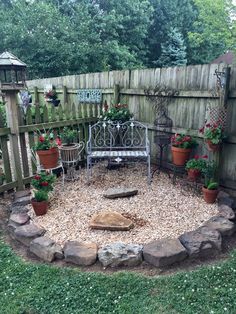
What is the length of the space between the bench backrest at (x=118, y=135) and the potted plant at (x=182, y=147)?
80cm

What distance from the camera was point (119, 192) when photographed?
3.57 metres

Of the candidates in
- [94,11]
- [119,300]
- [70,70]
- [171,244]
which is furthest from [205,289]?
[94,11]

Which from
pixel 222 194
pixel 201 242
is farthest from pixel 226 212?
pixel 201 242

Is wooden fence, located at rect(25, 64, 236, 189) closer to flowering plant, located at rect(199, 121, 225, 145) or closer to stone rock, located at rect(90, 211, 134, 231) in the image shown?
flowering plant, located at rect(199, 121, 225, 145)

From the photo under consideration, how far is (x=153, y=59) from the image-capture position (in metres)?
18.6

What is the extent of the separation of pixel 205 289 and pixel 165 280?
304mm

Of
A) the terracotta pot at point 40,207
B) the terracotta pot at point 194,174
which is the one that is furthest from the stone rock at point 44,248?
the terracotta pot at point 194,174

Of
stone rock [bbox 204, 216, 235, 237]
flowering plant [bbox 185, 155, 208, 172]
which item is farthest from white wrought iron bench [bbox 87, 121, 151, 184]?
stone rock [bbox 204, 216, 235, 237]

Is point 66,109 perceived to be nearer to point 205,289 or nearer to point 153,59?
point 205,289

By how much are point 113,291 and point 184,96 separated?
2.96 m

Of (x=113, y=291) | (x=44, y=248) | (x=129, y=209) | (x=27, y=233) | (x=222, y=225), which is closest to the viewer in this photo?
(x=113, y=291)

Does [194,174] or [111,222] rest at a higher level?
[194,174]

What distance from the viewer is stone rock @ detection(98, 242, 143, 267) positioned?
7.50ft

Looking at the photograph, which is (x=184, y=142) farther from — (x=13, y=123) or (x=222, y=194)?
(x=13, y=123)
